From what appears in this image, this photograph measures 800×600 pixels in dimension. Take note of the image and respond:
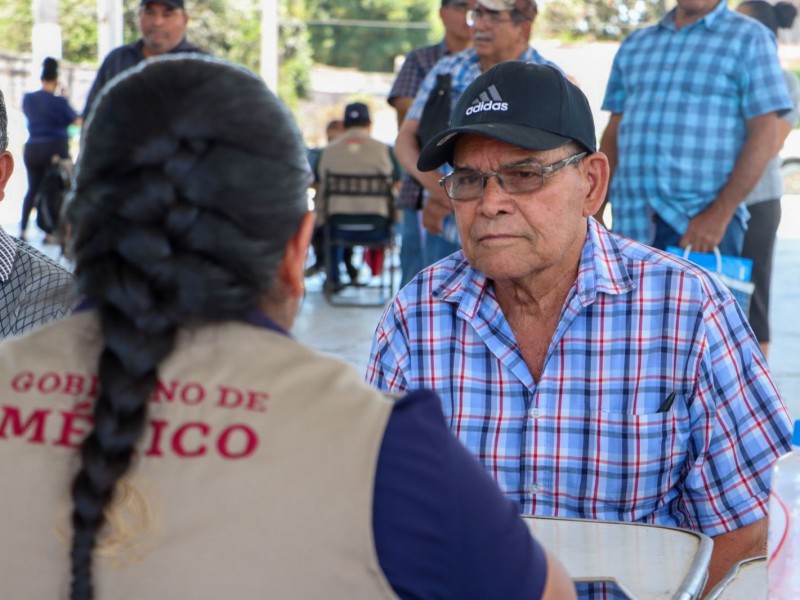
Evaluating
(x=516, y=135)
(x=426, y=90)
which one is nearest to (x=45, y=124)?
(x=426, y=90)

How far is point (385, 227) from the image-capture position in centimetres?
934

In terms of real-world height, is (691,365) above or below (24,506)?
below

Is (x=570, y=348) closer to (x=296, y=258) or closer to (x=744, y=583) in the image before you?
(x=744, y=583)

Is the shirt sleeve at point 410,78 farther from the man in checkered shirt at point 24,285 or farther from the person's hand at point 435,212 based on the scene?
the man in checkered shirt at point 24,285

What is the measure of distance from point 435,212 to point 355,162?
4.40m

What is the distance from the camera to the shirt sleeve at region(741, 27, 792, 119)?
4.34 meters

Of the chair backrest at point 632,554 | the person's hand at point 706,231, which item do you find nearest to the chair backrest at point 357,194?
the person's hand at point 706,231

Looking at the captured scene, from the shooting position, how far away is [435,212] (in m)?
5.00

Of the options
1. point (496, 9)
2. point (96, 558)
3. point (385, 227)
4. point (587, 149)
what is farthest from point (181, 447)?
point (385, 227)

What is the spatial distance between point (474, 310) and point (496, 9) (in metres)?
2.51

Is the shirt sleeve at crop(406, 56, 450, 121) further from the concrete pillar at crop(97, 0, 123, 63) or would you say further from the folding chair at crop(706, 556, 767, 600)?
the concrete pillar at crop(97, 0, 123, 63)

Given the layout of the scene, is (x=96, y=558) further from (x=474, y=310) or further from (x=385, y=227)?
(x=385, y=227)

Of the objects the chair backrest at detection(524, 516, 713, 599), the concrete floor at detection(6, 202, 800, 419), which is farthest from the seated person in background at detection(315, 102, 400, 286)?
the chair backrest at detection(524, 516, 713, 599)

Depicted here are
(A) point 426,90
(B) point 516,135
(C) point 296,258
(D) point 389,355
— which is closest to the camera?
(C) point 296,258
